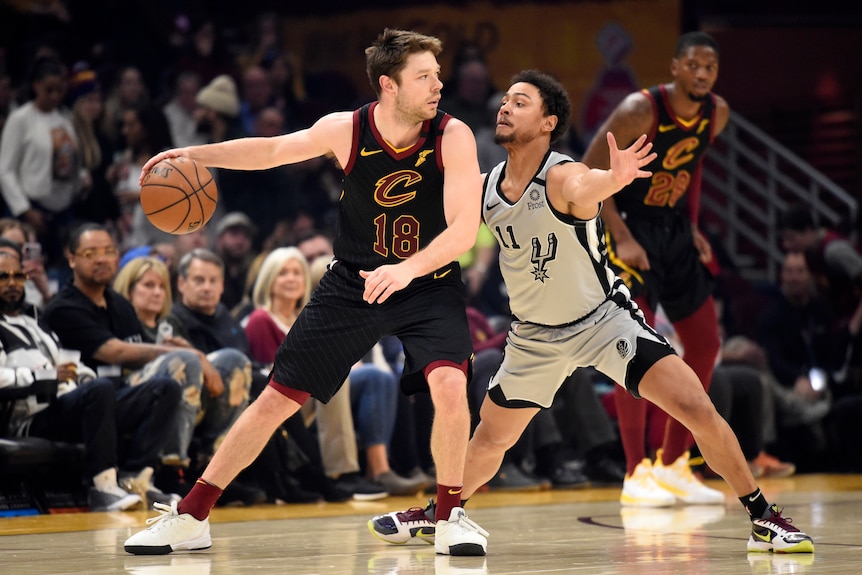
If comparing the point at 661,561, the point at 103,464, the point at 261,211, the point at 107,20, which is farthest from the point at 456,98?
the point at 661,561

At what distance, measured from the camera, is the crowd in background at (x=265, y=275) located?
7512mm

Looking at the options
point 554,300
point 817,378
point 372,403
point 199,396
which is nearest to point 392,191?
point 554,300

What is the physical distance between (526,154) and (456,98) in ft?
21.0

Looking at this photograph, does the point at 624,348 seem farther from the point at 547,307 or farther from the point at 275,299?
the point at 275,299

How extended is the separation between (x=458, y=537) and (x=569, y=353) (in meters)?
0.90

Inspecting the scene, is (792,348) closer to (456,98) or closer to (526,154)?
(456,98)

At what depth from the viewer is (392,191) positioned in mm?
4938

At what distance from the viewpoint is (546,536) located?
5527 millimetres

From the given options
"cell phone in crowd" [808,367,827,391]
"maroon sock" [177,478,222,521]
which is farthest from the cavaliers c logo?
"cell phone in crowd" [808,367,827,391]

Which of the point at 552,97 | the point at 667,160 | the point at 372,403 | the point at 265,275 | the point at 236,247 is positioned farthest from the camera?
the point at 236,247

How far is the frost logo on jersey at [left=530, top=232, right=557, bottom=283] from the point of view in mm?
5125

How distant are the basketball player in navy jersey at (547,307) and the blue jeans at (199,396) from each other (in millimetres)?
2003

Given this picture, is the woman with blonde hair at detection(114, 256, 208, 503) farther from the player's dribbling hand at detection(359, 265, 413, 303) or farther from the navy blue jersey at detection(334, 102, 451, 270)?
the player's dribbling hand at detection(359, 265, 413, 303)

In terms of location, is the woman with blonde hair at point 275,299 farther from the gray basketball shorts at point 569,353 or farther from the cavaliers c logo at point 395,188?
the cavaliers c logo at point 395,188
